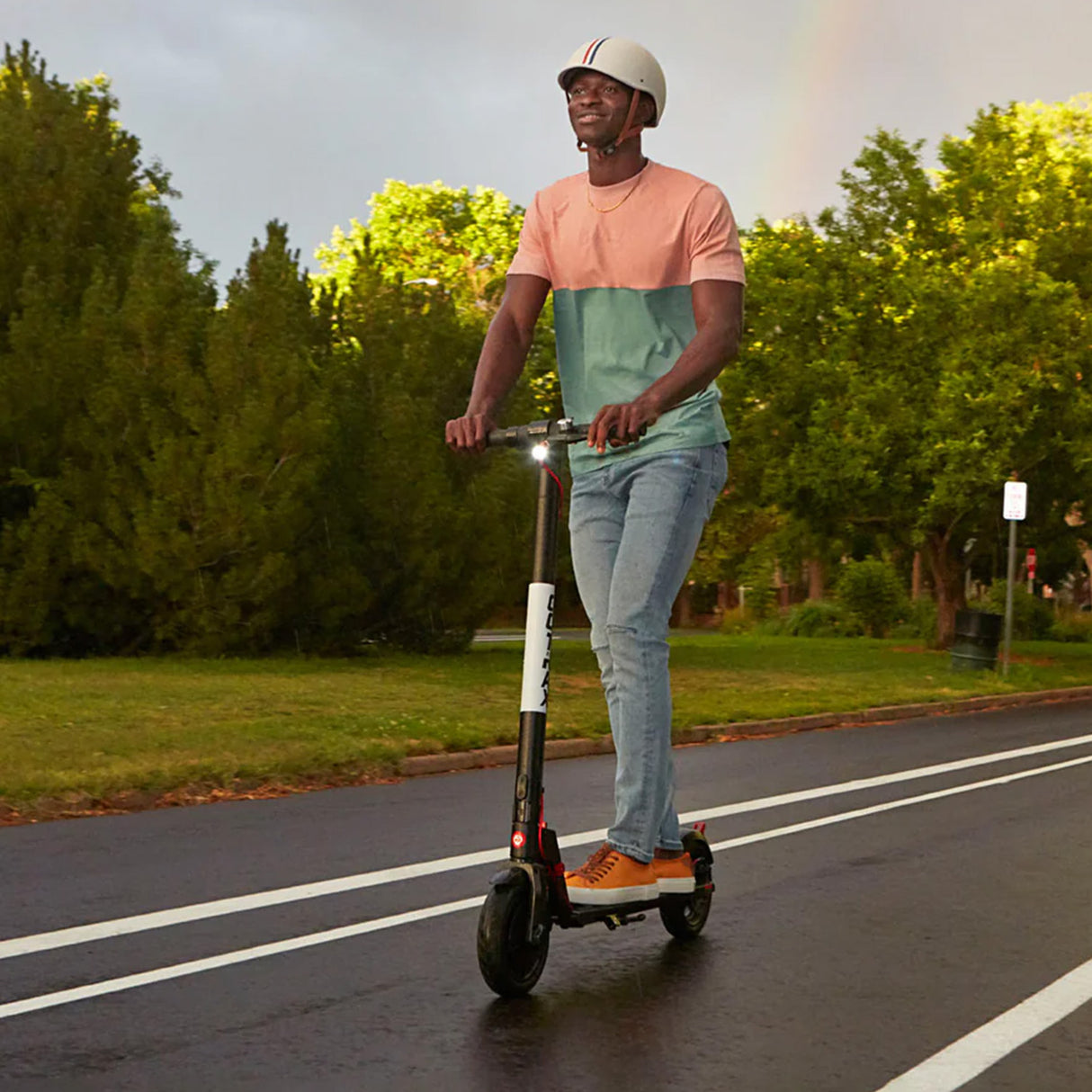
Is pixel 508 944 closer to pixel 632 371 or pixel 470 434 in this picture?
pixel 470 434

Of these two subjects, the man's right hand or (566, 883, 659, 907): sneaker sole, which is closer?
(566, 883, 659, 907): sneaker sole

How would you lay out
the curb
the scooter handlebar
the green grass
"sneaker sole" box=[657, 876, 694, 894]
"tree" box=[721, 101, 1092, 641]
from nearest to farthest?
1. the scooter handlebar
2. "sneaker sole" box=[657, 876, 694, 894]
3. the green grass
4. the curb
5. "tree" box=[721, 101, 1092, 641]

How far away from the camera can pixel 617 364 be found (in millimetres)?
5102

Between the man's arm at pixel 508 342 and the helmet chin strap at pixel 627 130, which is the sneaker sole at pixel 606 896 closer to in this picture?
the man's arm at pixel 508 342

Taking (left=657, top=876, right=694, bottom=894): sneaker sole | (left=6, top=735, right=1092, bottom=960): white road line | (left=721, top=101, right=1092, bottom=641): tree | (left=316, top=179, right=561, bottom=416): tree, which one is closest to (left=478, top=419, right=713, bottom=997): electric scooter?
(left=657, top=876, right=694, bottom=894): sneaker sole

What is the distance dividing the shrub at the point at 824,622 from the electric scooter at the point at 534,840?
38187mm

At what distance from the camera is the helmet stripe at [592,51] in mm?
4930

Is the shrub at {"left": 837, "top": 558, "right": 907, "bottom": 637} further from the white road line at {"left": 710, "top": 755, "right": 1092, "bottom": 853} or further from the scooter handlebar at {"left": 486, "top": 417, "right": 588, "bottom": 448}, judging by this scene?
the scooter handlebar at {"left": 486, "top": 417, "right": 588, "bottom": 448}

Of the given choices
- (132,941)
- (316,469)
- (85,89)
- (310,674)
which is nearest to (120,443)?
(316,469)

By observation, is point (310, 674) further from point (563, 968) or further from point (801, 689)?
point (563, 968)

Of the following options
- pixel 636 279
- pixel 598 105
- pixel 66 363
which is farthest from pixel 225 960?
pixel 66 363

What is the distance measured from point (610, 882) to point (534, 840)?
335 mm

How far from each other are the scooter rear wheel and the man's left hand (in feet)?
4.54

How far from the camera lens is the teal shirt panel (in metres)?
5.06
